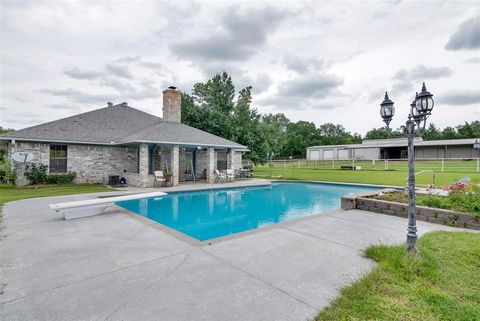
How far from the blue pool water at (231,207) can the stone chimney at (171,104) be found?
7.25 meters

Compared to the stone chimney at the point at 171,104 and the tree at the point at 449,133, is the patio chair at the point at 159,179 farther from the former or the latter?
the tree at the point at 449,133

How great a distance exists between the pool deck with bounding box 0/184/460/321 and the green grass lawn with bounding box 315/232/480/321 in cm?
22

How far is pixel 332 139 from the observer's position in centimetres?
6156

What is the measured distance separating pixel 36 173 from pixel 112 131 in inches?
181

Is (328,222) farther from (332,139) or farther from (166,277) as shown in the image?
(332,139)

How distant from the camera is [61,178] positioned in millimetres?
13242

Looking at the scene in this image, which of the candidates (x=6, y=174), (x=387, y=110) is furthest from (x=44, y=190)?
(x=387, y=110)

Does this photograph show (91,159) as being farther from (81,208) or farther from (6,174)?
(81,208)

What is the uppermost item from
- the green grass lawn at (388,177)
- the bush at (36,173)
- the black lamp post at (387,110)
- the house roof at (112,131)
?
the house roof at (112,131)

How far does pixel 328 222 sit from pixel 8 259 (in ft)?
20.3

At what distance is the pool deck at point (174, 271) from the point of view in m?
Answer: 2.49

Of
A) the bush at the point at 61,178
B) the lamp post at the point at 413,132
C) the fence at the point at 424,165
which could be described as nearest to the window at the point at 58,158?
the bush at the point at 61,178

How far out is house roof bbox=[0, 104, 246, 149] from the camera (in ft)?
42.5

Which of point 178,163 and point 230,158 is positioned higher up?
point 230,158
